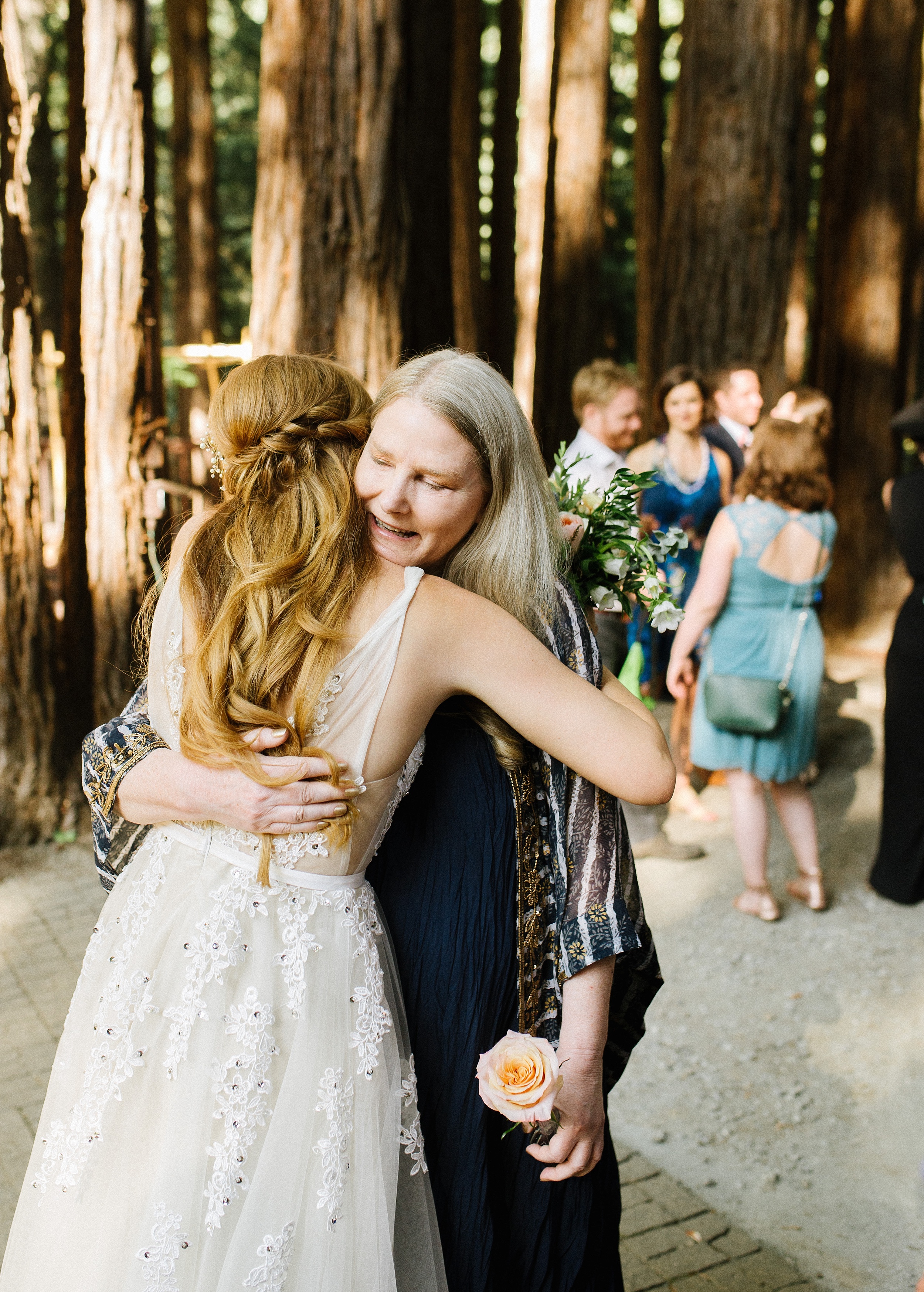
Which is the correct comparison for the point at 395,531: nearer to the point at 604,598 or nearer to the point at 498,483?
the point at 498,483

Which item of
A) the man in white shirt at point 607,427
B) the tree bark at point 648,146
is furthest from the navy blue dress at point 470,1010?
the tree bark at point 648,146

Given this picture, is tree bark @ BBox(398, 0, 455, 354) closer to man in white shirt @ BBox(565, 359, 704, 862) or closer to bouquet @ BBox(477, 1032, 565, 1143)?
man in white shirt @ BBox(565, 359, 704, 862)

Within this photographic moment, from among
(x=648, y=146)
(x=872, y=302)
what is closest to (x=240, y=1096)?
(x=872, y=302)

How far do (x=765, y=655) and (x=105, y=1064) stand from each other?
4.03 m

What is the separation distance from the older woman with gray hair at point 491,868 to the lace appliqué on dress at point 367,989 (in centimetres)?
14

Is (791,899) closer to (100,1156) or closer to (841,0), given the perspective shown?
(100,1156)

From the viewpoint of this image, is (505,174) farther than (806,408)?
Yes

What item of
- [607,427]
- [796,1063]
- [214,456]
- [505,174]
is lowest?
[796,1063]

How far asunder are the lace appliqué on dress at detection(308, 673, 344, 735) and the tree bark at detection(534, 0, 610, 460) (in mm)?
8469

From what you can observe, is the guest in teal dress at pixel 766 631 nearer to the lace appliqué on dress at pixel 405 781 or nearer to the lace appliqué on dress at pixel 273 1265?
the lace appliqué on dress at pixel 405 781

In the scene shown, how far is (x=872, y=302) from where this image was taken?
8297 mm

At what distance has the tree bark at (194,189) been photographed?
12.5 meters

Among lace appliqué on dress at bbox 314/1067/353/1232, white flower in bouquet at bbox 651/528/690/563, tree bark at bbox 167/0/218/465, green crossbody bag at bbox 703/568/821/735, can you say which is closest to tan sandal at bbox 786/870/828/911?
green crossbody bag at bbox 703/568/821/735

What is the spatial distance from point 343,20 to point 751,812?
12.7 feet
